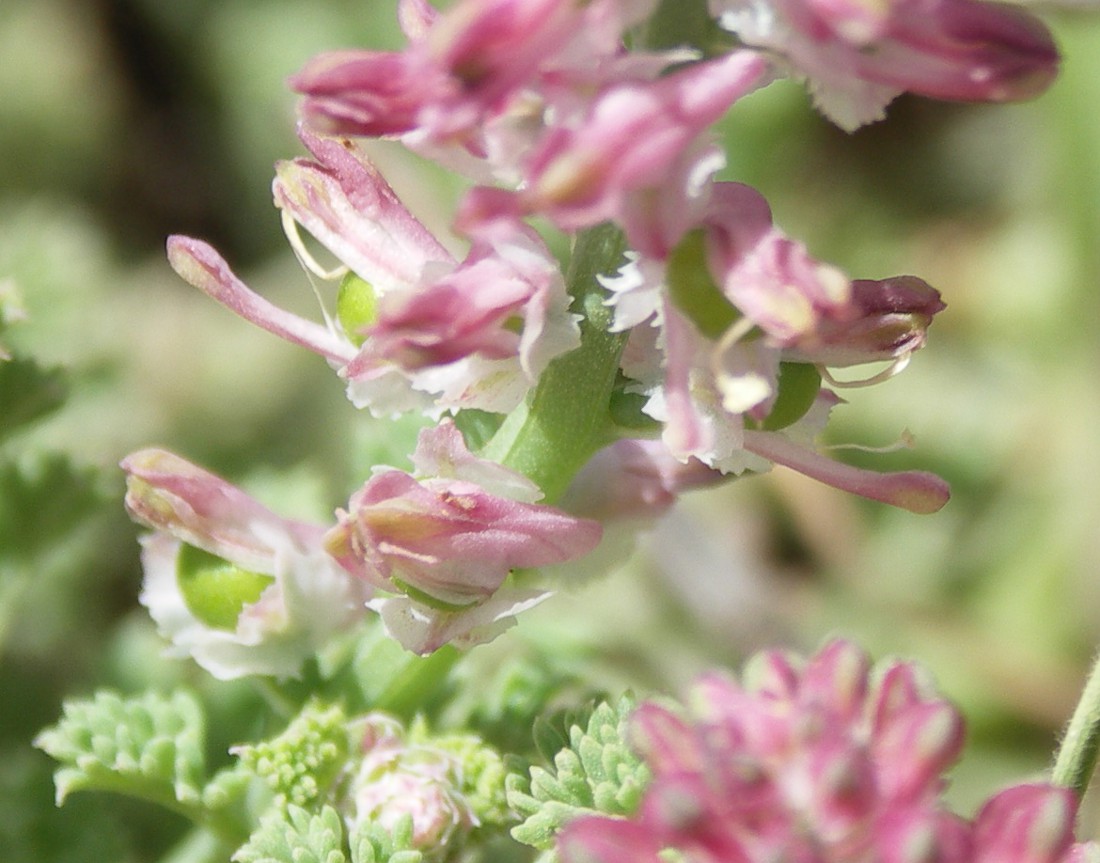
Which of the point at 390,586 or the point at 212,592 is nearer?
the point at 390,586

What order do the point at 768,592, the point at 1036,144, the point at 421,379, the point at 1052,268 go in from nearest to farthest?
the point at 421,379 < the point at 768,592 < the point at 1052,268 < the point at 1036,144

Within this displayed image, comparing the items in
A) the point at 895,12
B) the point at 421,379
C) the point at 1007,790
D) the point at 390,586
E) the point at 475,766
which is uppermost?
the point at 895,12

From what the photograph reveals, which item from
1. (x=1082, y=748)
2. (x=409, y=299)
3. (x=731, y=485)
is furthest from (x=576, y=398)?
(x=731, y=485)

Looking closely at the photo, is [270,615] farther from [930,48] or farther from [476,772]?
[930,48]

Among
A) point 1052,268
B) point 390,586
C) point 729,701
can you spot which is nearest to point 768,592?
point 1052,268

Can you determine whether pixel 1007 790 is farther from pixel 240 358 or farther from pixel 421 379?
pixel 240 358

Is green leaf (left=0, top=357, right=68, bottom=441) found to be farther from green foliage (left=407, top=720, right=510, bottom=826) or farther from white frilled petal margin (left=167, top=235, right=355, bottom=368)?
green foliage (left=407, top=720, right=510, bottom=826)
